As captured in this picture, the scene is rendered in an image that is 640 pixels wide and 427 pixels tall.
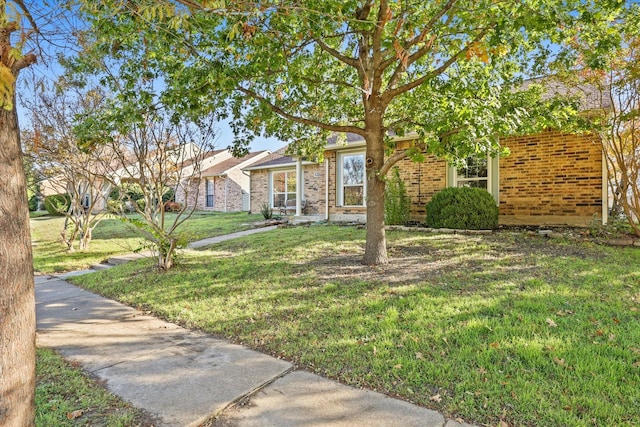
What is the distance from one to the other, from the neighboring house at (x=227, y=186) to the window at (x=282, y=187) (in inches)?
179

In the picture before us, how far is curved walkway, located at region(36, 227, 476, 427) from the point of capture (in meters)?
2.58

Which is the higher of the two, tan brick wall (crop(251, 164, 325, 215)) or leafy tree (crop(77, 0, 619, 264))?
leafy tree (crop(77, 0, 619, 264))

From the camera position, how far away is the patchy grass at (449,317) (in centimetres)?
277

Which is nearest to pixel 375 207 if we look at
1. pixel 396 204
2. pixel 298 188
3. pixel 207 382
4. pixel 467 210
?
pixel 467 210

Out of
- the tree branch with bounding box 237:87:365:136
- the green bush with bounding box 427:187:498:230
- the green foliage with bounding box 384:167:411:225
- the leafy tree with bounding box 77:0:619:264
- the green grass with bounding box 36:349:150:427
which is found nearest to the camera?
the green grass with bounding box 36:349:150:427

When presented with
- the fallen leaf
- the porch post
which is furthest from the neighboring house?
the fallen leaf

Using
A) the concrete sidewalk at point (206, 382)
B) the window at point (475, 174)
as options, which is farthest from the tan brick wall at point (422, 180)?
the concrete sidewalk at point (206, 382)

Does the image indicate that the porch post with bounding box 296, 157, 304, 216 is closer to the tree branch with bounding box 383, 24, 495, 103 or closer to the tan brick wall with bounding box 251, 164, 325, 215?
the tan brick wall with bounding box 251, 164, 325, 215

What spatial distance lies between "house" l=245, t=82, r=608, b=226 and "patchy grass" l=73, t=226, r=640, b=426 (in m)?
2.44

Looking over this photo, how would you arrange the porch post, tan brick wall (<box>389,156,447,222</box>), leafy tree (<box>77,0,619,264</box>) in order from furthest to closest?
the porch post, tan brick wall (<box>389,156,447,222</box>), leafy tree (<box>77,0,619,264</box>)

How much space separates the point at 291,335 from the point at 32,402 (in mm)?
2319

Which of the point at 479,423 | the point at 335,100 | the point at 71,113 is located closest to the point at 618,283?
the point at 479,423

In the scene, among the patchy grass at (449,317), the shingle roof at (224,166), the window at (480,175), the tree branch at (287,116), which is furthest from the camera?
the shingle roof at (224,166)

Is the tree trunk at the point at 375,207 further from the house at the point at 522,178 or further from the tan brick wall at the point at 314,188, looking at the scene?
the tan brick wall at the point at 314,188
